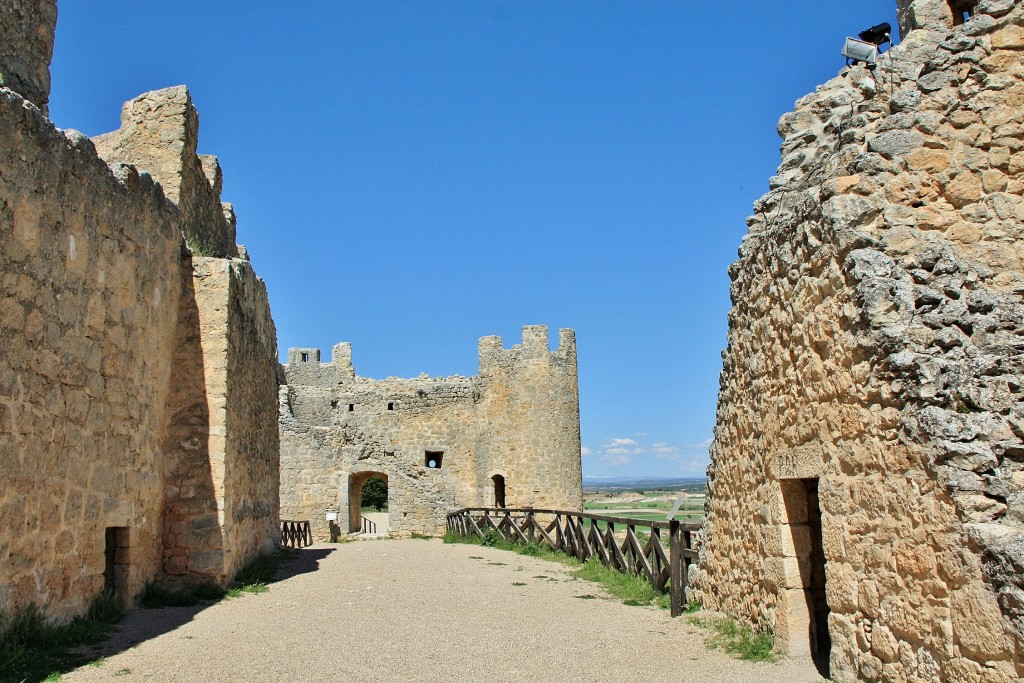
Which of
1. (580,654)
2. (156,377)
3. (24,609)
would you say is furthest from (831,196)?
(156,377)

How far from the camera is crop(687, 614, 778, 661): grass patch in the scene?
6543mm

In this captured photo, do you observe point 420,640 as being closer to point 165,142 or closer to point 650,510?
point 165,142

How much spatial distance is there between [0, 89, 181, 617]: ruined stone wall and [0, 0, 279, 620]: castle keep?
0.02 m

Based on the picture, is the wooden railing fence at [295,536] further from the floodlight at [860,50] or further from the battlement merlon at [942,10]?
the battlement merlon at [942,10]

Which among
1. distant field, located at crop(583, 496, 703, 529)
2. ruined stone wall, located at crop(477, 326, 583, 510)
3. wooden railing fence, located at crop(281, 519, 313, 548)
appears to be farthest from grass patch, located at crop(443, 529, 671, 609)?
ruined stone wall, located at crop(477, 326, 583, 510)

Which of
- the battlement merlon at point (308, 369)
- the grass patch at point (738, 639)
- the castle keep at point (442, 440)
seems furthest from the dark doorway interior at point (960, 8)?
the battlement merlon at point (308, 369)

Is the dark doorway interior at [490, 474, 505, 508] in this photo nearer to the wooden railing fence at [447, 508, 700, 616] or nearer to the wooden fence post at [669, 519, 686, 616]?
the wooden railing fence at [447, 508, 700, 616]

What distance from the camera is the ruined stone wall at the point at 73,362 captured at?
637 centimetres

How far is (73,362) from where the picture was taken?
24.3ft

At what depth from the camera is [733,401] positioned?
7.77 metres

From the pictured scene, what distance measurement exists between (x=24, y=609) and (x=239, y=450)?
4781mm

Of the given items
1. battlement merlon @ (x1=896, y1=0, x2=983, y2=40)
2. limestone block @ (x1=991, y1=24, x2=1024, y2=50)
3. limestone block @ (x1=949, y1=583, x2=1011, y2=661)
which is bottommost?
limestone block @ (x1=949, y1=583, x2=1011, y2=661)

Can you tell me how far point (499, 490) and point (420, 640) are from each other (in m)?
16.9

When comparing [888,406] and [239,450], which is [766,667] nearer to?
[888,406]
